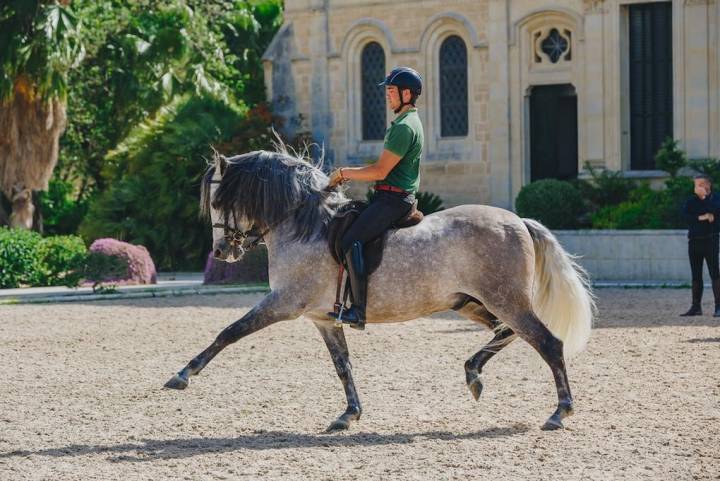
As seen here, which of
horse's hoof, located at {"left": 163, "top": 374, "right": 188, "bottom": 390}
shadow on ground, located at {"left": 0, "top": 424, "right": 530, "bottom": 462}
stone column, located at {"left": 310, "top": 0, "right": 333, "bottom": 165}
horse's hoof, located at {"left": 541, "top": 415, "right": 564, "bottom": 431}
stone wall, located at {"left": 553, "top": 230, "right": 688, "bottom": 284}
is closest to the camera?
shadow on ground, located at {"left": 0, "top": 424, "right": 530, "bottom": 462}

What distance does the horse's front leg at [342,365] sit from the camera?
10.2m

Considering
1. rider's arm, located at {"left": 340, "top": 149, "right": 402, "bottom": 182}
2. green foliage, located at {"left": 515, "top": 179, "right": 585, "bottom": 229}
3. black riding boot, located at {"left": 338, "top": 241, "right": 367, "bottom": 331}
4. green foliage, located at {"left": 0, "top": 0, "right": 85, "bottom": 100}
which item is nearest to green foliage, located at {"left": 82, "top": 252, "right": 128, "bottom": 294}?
green foliage, located at {"left": 0, "top": 0, "right": 85, "bottom": 100}

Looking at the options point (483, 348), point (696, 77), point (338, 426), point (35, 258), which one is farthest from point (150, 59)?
point (338, 426)

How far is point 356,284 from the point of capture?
33.0 feet

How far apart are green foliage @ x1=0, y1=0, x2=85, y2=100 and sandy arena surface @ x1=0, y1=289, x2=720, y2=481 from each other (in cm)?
1239

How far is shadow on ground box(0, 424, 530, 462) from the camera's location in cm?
908

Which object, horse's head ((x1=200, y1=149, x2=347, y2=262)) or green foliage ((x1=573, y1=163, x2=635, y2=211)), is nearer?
horse's head ((x1=200, y1=149, x2=347, y2=262))

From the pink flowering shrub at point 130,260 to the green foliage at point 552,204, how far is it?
732 centimetres

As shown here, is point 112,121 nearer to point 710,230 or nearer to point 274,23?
point 274,23

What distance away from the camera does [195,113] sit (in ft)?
109

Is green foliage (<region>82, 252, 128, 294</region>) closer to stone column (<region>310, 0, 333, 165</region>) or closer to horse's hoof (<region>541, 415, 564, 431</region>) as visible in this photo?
stone column (<region>310, 0, 333, 165</region>)

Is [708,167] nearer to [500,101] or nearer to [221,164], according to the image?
[500,101]

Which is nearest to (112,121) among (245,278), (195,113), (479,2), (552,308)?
(195,113)

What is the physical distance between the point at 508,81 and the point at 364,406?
21.2 m
